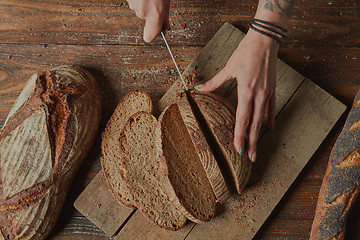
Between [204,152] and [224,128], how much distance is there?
19 centimetres

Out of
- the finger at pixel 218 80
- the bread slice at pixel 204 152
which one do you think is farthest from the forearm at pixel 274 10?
the bread slice at pixel 204 152

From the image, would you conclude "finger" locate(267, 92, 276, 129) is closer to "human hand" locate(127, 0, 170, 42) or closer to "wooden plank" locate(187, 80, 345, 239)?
"wooden plank" locate(187, 80, 345, 239)

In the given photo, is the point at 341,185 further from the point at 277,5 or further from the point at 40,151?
the point at 40,151

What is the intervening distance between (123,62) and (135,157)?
30.0 inches

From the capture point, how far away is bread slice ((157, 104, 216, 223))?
2.15 meters

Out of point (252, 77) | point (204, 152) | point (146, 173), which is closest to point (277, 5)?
point (252, 77)

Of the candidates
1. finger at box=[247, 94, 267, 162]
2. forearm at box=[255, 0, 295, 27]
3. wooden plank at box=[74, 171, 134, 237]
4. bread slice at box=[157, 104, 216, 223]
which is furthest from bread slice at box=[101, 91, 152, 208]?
forearm at box=[255, 0, 295, 27]

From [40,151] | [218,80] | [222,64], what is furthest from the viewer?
[222,64]

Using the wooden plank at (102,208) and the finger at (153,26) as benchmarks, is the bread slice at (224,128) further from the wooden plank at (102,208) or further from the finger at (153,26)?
the wooden plank at (102,208)

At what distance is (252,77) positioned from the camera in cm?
193

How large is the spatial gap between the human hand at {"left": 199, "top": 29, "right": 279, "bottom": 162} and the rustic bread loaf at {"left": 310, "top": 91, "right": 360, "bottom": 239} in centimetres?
62

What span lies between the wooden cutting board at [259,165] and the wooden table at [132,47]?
4.7 inches

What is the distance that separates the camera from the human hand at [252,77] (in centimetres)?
193

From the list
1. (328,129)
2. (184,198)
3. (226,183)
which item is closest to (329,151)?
(328,129)
